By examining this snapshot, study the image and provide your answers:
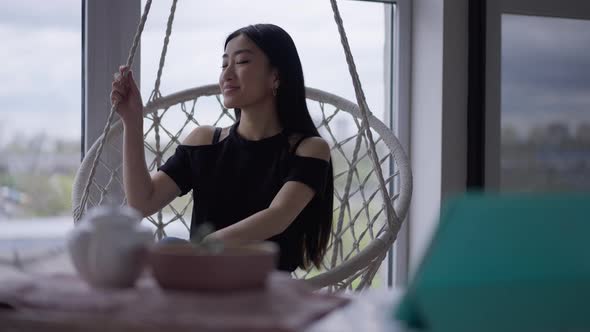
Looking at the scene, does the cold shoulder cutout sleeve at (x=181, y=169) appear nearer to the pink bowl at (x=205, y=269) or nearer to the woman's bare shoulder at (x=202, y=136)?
the woman's bare shoulder at (x=202, y=136)

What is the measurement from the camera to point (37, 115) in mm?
2205

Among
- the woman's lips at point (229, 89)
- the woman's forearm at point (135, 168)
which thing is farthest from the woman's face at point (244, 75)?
the woman's forearm at point (135, 168)

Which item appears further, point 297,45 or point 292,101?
point 297,45

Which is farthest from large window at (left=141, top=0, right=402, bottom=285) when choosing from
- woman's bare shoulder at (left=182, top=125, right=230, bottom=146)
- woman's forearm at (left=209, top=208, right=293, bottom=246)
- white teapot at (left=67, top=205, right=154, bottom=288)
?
white teapot at (left=67, top=205, right=154, bottom=288)

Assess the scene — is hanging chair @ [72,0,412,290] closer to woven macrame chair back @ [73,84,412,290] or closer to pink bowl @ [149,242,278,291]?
woven macrame chair back @ [73,84,412,290]

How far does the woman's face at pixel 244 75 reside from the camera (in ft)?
6.06

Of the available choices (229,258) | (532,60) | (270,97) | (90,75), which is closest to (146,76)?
(90,75)

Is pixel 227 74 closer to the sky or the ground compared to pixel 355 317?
closer to the sky

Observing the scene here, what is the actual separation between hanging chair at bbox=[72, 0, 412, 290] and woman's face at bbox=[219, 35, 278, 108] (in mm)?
157

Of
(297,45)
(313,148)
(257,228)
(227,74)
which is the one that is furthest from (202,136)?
(297,45)

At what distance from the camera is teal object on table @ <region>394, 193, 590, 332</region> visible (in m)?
0.69

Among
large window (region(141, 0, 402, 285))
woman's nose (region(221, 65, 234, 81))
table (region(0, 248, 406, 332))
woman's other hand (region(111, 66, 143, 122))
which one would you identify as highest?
large window (region(141, 0, 402, 285))

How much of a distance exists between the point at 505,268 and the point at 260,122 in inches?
49.0

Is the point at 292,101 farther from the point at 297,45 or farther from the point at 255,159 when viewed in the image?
the point at 297,45
